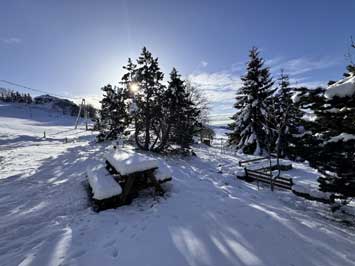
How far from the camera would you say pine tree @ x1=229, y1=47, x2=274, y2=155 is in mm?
18953

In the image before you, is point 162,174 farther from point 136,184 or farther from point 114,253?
point 114,253

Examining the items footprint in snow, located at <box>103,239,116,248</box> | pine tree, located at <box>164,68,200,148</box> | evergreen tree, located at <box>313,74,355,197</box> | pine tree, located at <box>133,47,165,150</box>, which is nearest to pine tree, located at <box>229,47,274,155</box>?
pine tree, located at <box>164,68,200,148</box>

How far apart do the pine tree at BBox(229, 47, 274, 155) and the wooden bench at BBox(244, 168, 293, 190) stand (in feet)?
32.5

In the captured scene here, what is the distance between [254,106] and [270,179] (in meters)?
11.8

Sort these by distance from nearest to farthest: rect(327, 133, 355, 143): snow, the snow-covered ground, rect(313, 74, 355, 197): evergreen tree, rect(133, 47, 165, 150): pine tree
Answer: the snow-covered ground < rect(313, 74, 355, 197): evergreen tree < rect(327, 133, 355, 143): snow < rect(133, 47, 165, 150): pine tree

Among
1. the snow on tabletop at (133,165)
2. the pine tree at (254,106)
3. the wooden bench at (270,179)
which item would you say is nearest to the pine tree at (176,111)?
the pine tree at (254,106)

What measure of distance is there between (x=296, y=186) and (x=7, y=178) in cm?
1112

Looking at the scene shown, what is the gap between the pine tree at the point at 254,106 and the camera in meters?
19.0

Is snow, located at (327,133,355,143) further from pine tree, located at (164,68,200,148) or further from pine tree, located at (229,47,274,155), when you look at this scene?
pine tree, located at (229,47,274,155)

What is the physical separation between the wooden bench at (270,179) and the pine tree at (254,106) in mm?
9892

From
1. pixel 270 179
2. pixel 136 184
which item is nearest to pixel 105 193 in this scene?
pixel 136 184

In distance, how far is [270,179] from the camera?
850 cm

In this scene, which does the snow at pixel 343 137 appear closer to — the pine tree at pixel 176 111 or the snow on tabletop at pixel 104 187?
the snow on tabletop at pixel 104 187

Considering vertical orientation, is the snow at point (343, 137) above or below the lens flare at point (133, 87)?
below
